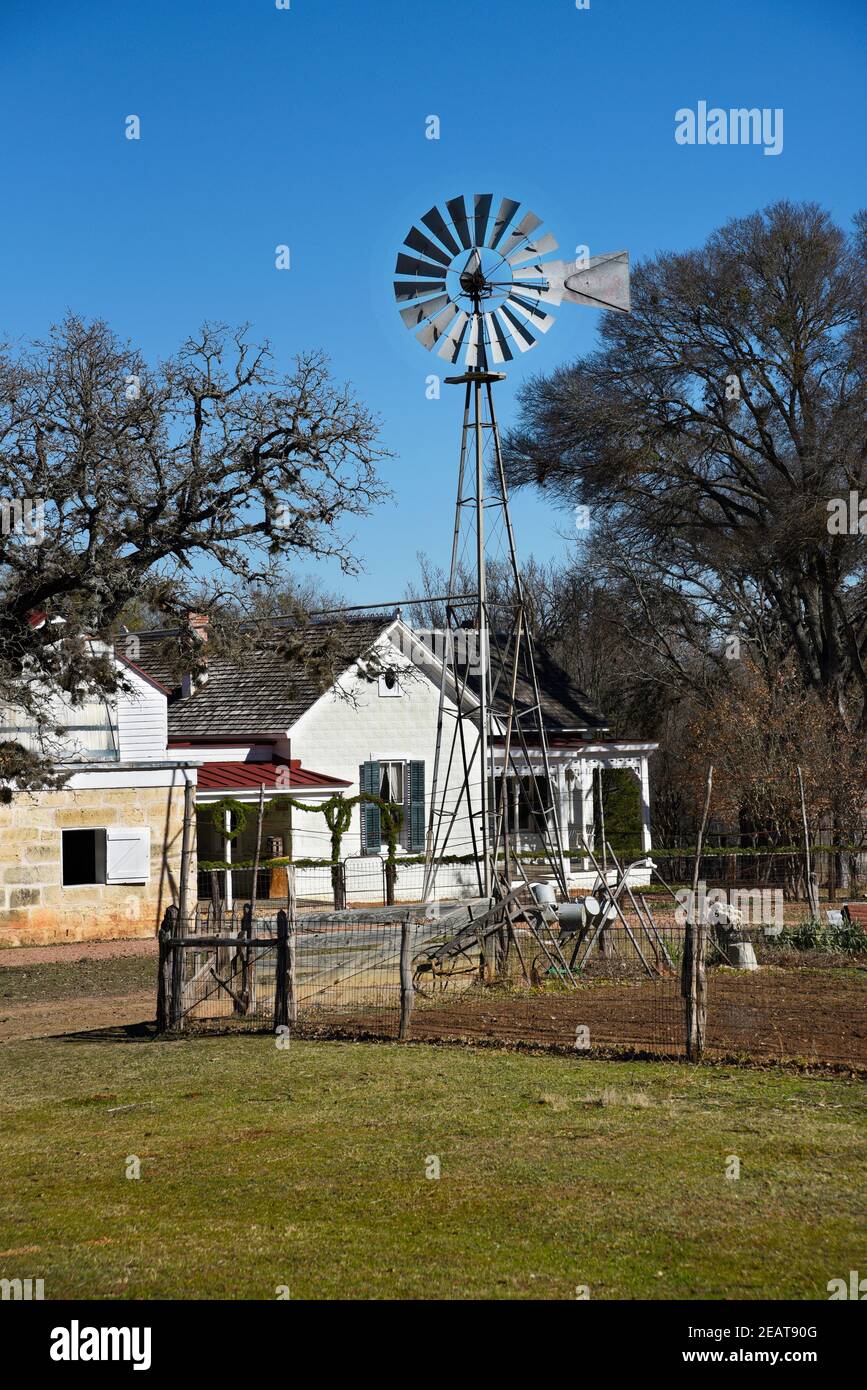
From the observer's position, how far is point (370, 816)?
31719 mm

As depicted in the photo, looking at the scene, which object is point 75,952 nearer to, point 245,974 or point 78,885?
point 78,885

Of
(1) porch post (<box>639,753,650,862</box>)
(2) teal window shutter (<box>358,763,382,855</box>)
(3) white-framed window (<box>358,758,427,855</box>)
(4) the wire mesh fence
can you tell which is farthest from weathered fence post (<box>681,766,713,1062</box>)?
(1) porch post (<box>639,753,650,862</box>)

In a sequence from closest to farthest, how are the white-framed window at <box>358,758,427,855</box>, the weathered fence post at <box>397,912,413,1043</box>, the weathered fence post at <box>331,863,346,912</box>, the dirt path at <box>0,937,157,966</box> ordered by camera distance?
the weathered fence post at <box>397,912,413,1043</box>
the dirt path at <box>0,937,157,966</box>
the weathered fence post at <box>331,863,346,912</box>
the white-framed window at <box>358,758,427,855</box>

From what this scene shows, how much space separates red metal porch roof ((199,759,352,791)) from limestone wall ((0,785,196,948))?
2.83 metres

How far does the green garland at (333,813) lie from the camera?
26.6 metres

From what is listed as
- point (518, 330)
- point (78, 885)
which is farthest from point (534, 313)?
point (78, 885)

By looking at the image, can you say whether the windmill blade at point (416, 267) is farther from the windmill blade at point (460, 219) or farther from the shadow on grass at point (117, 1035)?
the shadow on grass at point (117, 1035)

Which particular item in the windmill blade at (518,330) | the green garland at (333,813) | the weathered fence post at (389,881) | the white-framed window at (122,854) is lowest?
the weathered fence post at (389,881)

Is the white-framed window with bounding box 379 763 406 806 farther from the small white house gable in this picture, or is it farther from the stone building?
the stone building

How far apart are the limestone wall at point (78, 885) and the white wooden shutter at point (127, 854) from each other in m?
0.13

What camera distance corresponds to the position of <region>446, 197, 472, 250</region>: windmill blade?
19.6 meters

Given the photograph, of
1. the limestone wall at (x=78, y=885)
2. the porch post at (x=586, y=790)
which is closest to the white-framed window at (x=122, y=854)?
the limestone wall at (x=78, y=885)

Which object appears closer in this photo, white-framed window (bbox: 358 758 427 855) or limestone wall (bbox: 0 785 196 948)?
limestone wall (bbox: 0 785 196 948)
